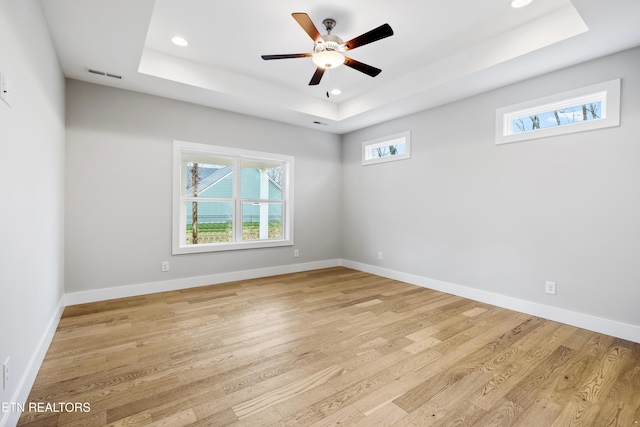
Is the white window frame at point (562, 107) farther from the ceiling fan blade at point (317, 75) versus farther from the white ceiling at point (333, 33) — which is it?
the ceiling fan blade at point (317, 75)

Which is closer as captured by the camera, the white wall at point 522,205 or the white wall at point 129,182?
the white wall at point 522,205

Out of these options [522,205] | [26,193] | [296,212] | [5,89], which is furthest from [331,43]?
[296,212]

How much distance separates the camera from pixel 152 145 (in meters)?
3.99

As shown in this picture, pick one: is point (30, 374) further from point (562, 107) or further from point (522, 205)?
point (562, 107)

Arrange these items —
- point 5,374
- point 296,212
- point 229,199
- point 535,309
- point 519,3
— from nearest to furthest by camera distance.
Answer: point 5,374
point 519,3
point 535,309
point 229,199
point 296,212

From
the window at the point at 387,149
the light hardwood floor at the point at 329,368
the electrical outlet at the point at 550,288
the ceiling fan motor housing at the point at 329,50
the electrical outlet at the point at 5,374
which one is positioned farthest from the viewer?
the window at the point at 387,149

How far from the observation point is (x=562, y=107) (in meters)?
3.17

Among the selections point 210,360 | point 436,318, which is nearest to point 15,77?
point 210,360

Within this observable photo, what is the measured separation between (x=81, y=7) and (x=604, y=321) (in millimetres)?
5137

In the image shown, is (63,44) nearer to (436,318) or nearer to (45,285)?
(45,285)

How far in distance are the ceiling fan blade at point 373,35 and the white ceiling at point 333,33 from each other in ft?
1.15

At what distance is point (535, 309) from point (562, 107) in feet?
7.09

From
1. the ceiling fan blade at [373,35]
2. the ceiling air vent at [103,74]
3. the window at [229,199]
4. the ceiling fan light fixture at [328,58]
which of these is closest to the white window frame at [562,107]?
the ceiling fan blade at [373,35]

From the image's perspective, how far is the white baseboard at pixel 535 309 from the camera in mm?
2756
